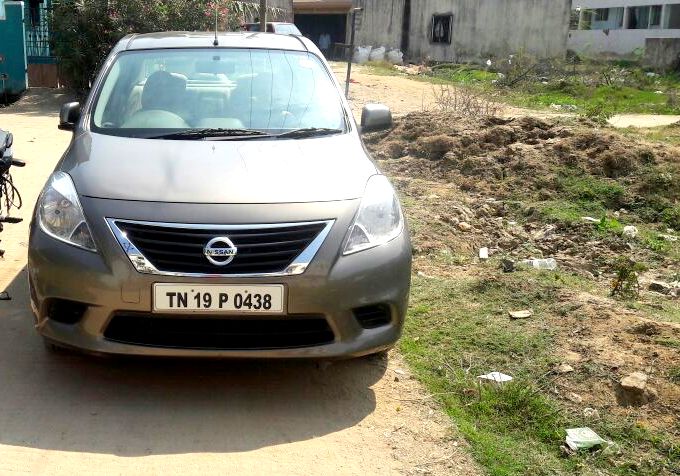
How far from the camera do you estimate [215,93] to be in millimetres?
→ 5074

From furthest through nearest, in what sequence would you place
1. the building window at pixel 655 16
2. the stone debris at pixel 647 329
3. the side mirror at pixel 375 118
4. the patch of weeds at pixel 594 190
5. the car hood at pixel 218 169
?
the building window at pixel 655 16
the patch of weeds at pixel 594 190
the side mirror at pixel 375 118
the stone debris at pixel 647 329
the car hood at pixel 218 169

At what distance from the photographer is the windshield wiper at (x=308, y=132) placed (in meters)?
4.73

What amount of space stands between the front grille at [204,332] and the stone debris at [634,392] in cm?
143

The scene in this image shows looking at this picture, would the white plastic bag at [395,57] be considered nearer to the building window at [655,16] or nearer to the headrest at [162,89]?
the building window at [655,16]

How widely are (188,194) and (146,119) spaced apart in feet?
3.86

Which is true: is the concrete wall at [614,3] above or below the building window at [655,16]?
above

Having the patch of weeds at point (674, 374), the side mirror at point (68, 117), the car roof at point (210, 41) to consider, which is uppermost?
the car roof at point (210, 41)

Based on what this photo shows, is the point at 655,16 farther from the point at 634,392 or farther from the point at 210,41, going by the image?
the point at 634,392

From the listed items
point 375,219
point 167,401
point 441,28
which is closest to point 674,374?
point 375,219

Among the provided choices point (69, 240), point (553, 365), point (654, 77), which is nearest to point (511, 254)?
point (553, 365)

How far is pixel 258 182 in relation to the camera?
156 inches

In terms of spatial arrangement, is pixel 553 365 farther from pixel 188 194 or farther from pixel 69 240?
pixel 69 240

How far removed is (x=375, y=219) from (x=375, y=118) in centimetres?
157

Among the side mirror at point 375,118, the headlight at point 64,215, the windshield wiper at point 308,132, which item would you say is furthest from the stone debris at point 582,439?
the side mirror at point 375,118
